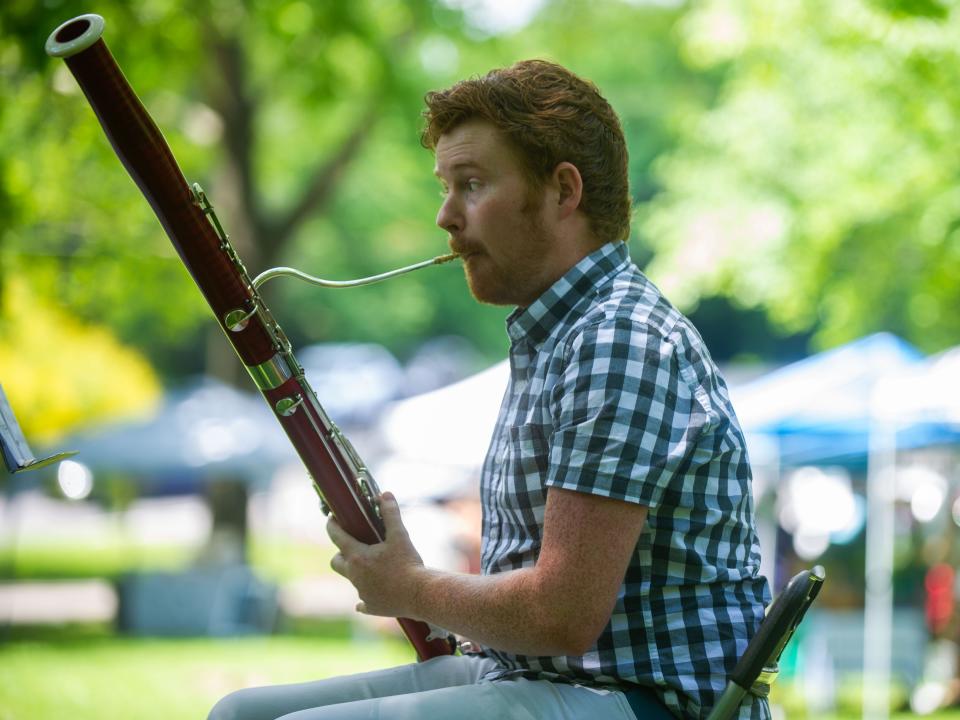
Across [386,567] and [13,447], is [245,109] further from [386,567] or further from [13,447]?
[386,567]

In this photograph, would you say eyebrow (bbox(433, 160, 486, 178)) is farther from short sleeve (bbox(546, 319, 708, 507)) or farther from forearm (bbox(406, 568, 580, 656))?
forearm (bbox(406, 568, 580, 656))

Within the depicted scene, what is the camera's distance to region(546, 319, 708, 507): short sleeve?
6.11ft

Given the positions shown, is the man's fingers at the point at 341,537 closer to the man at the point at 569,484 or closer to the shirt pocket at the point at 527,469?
the man at the point at 569,484

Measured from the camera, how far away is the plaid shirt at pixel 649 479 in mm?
1891

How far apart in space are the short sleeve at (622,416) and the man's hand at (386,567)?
33 cm

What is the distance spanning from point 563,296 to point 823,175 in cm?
1054

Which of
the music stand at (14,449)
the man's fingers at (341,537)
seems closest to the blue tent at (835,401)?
the man's fingers at (341,537)

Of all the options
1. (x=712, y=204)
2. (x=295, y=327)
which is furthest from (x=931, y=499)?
(x=295, y=327)

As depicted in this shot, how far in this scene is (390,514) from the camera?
2.17 meters

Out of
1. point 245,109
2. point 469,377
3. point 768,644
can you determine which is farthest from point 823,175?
point 768,644

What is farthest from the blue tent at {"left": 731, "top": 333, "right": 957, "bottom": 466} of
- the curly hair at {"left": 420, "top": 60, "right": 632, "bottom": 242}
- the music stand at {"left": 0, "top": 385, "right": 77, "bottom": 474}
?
the music stand at {"left": 0, "top": 385, "right": 77, "bottom": 474}

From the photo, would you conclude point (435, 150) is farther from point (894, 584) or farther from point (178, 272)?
point (178, 272)

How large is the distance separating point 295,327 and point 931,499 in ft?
68.4

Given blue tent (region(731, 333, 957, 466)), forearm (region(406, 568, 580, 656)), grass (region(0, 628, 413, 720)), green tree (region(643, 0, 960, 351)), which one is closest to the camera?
forearm (region(406, 568, 580, 656))
